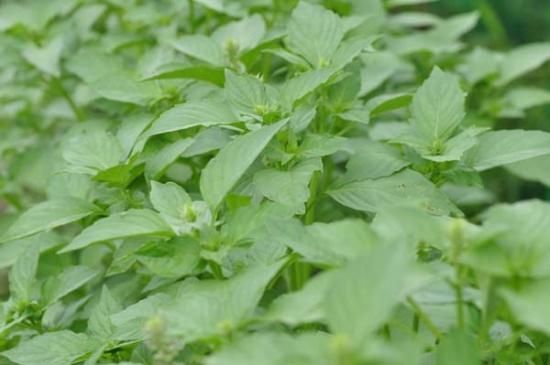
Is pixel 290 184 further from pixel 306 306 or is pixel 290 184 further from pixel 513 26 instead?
pixel 513 26

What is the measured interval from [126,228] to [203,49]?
1.50ft

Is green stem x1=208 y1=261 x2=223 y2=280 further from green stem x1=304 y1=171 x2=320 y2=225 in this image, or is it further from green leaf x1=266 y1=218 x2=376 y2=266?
green stem x1=304 y1=171 x2=320 y2=225

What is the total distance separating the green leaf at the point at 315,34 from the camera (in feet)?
4.02

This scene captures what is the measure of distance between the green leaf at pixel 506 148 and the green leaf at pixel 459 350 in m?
0.35

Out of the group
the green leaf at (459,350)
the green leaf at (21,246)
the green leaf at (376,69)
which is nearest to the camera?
the green leaf at (459,350)

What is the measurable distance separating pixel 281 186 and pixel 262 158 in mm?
104

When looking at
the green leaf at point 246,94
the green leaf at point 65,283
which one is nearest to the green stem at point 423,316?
the green leaf at point 246,94

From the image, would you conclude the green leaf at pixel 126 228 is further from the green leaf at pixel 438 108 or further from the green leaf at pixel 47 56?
the green leaf at pixel 47 56

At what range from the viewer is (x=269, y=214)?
965mm

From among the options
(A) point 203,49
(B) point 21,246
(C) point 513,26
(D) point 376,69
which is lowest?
(C) point 513,26

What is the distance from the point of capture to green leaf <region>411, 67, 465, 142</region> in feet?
3.71

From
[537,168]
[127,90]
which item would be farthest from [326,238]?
[537,168]

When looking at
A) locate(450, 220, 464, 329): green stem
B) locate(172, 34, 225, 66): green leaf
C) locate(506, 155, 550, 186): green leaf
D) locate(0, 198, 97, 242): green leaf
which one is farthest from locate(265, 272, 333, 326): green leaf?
locate(506, 155, 550, 186): green leaf

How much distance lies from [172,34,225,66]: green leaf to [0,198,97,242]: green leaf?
28 cm
